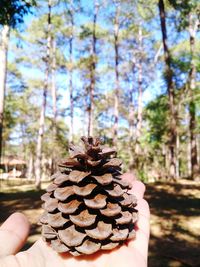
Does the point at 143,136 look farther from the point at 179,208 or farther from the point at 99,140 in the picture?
the point at 99,140

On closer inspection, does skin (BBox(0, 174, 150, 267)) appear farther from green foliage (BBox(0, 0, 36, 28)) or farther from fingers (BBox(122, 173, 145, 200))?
green foliage (BBox(0, 0, 36, 28))

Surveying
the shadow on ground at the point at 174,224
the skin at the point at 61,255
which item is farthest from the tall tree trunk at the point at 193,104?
the skin at the point at 61,255

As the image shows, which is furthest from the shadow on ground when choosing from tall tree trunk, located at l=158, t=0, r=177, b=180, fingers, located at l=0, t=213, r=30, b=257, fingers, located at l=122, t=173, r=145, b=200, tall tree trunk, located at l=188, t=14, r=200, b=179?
fingers, located at l=0, t=213, r=30, b=257

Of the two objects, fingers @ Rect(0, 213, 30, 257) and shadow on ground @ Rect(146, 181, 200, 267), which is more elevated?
fingers @ Rect(0, 213, 30, 257)

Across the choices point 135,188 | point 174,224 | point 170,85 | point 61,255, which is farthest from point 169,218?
point 61,255

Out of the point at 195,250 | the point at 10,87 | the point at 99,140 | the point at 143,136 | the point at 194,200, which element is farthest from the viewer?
the point at 10,87

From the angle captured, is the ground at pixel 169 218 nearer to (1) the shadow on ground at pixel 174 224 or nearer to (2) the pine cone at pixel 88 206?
(1) the shadow on ground at pixel 174 224

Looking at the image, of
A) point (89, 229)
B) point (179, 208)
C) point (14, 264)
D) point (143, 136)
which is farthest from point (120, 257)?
point (143, 136)
